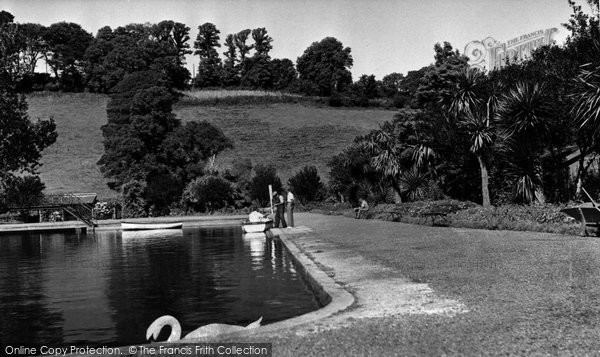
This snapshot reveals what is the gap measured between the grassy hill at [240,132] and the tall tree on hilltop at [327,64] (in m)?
17.5

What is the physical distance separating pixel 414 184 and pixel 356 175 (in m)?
6.81

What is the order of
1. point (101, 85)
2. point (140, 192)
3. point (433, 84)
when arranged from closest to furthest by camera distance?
point (433, 84), point (140, 192), point (101, 85)

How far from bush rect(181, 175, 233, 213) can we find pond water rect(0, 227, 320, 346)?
A: 27.9 m

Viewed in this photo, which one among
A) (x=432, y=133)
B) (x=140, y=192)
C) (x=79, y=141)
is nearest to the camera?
(x=432, y=133)

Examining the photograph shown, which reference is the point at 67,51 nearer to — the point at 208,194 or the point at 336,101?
the point at 336,101

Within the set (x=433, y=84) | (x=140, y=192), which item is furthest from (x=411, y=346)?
(x=140, y=192)

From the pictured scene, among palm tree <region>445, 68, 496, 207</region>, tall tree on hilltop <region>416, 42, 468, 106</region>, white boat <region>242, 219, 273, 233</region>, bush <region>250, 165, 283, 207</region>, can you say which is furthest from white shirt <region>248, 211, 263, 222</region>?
bush <region>250, 165, 283, 207</region>

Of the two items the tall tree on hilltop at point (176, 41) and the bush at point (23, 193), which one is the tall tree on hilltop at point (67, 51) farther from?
the bush at point (23, 193)

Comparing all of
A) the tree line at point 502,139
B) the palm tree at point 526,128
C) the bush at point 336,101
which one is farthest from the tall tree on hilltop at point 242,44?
the palm tree at point 526,128

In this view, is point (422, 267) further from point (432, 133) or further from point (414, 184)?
point (414, 184)

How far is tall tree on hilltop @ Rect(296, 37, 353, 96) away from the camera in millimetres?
113500

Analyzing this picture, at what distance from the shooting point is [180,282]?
13438 mm

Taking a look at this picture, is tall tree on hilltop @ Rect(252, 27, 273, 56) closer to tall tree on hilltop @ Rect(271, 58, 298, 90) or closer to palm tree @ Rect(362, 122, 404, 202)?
tall tree on hilltop @ Rect(271, 58, 298, 90)

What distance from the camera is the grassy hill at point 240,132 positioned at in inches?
2768
